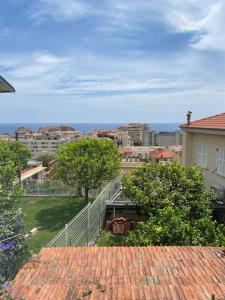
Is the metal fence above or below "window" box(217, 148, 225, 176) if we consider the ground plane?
below

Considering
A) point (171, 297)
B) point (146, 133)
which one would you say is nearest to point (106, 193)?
point (171, 297)

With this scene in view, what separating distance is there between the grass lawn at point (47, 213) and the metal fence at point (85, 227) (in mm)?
2137

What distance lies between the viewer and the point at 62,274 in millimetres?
6676

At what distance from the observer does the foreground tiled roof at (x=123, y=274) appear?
5.66 meters

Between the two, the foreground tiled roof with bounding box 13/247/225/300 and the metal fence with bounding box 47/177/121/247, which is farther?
the metal fence with bounding box 47/177/121/247

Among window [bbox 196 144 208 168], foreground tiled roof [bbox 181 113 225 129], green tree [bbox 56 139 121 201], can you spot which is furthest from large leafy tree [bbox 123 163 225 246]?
green tree [bbox 56 139 121 201]

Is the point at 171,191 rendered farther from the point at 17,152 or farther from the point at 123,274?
the point at 17,152

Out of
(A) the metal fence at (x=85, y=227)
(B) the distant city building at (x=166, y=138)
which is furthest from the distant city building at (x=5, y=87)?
(B) the distant city building at (x=166, y=138)

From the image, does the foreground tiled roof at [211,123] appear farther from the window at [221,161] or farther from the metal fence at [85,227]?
the metal fence at [85,227]

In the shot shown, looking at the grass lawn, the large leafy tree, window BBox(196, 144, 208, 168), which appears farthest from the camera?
window BBox(196, 144, 208, 168)

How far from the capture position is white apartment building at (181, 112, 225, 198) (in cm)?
1706

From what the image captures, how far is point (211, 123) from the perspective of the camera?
18.5 m

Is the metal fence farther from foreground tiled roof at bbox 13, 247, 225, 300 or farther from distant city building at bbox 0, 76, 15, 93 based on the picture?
distant city building at bbox 0, 76, 15, 93

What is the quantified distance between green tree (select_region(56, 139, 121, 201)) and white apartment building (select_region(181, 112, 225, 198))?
4.33 meters
